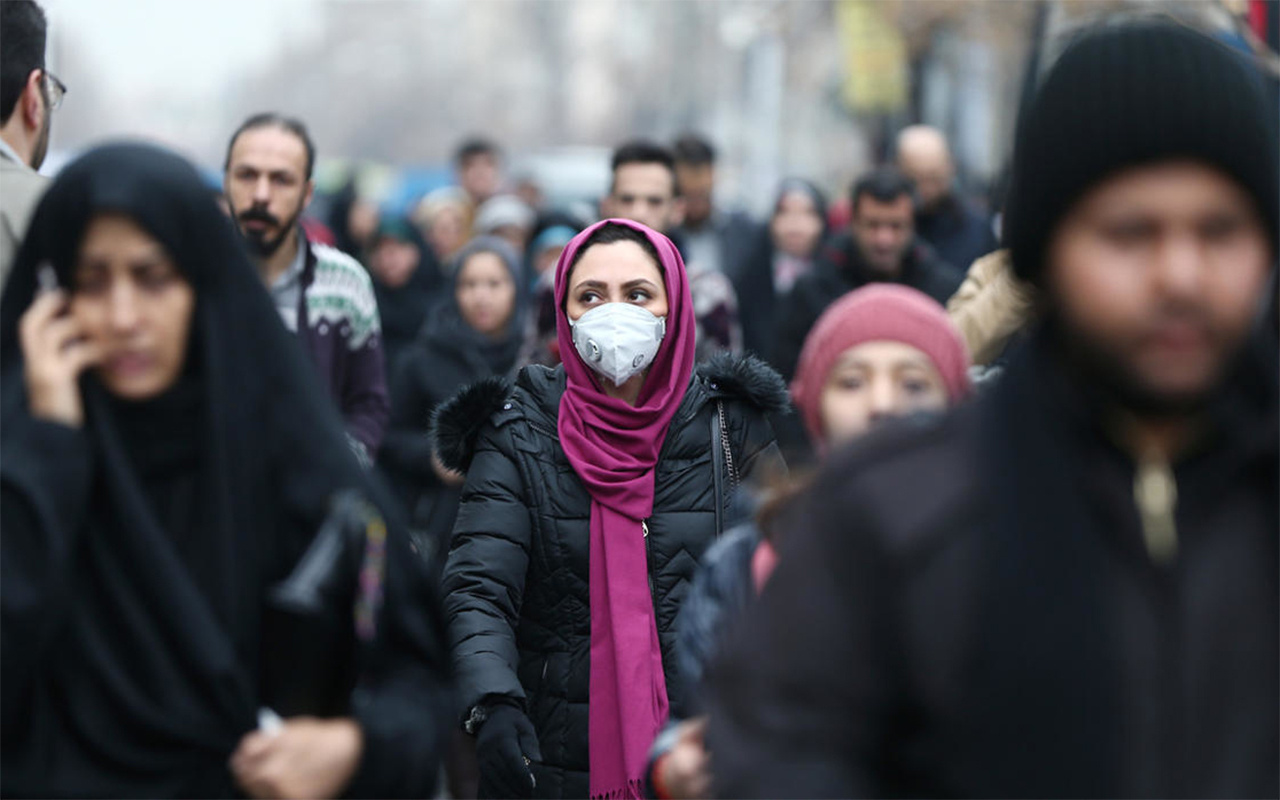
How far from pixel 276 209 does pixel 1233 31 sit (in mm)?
4031

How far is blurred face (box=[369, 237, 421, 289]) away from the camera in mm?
13008

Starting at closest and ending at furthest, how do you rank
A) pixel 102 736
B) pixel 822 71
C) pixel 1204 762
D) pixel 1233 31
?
pixel 1204 762 → pixel 102 736 → pixel 1233 31 → pixel 822 71

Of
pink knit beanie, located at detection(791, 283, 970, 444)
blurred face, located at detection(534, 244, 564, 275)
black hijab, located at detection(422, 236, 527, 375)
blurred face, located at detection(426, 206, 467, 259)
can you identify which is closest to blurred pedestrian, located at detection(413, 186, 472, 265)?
blurred face, located at detection(426, 206, 467, 259)

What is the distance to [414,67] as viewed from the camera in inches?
5074

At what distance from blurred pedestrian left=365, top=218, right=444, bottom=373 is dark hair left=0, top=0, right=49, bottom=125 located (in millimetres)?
7276

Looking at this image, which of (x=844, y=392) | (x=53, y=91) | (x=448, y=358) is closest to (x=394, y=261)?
(x=448, y=358)

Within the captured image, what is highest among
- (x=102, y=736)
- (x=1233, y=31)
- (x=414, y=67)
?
(x=414, y=67)

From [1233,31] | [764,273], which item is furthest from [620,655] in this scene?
[764,273]

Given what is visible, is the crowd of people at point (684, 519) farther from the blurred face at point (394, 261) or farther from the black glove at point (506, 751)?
the blurred face at point (394, 261)

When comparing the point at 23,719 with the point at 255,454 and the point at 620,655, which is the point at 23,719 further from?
the point at 620,655

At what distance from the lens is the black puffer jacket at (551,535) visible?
4.89 metres

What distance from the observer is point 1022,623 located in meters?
2.28

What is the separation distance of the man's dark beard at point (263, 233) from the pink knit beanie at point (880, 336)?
3.38m

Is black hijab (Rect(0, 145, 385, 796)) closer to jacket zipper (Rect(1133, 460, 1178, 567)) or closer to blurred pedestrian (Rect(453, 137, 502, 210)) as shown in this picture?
jacket zipper (Rect(1133, 460, 1178, 567))
